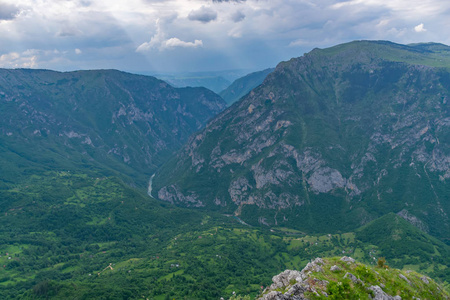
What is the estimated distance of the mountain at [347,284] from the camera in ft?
194

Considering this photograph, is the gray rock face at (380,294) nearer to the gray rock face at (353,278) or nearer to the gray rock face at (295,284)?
the gray rock face at (353,278)

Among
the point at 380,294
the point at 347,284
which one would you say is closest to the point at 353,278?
the point at 347,284

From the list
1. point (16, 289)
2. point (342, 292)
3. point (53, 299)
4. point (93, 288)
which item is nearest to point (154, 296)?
point (93, 288)

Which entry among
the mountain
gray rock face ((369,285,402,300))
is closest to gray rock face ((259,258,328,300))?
the mountain

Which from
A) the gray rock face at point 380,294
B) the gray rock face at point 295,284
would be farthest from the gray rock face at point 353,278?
the gray rock face at point 295,284

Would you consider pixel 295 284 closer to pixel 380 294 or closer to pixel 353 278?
pixel 353 278

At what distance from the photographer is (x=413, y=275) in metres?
80.2

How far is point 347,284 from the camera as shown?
62281 millimetres

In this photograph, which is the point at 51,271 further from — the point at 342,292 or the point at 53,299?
the point at 342,292

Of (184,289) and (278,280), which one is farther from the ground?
(278,280)

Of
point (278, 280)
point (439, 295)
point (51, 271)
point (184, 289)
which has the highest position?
point (278, 280)

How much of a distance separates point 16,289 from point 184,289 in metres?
98.6

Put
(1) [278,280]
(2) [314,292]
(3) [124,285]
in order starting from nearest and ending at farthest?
(2) [314,292]
(1) [278,280]
(3) [124,285]

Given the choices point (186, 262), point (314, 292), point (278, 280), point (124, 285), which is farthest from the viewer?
point (186, 262)
